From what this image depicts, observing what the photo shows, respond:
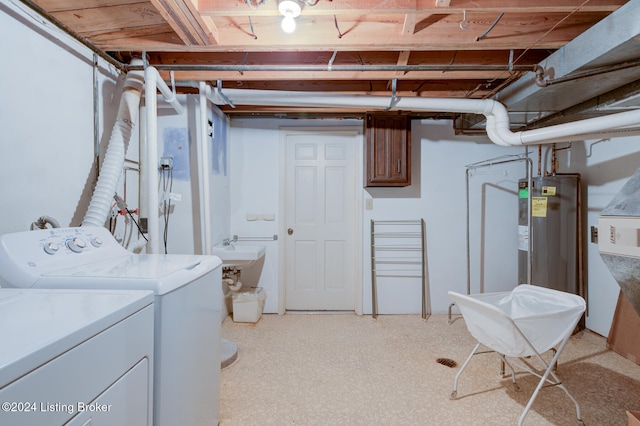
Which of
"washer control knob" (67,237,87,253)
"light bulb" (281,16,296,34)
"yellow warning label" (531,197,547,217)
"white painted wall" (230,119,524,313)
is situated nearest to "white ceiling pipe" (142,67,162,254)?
"washer control knob" (67,237,87,253)

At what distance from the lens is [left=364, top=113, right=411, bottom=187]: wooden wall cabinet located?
9.96 ft

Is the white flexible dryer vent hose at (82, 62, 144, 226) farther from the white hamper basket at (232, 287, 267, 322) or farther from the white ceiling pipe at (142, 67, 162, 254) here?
the white hamper basket at (232, 287, 267, 322)

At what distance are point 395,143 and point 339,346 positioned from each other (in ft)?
6.62

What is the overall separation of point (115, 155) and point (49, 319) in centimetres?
137

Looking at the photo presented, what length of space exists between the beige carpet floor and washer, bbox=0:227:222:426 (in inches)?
20.9

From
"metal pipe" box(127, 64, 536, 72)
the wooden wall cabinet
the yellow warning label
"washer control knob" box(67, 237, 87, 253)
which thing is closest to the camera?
"washer control knob" box(67, 237, 87, 253)

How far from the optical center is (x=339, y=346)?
8.39ft

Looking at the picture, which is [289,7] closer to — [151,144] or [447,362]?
[151,144]

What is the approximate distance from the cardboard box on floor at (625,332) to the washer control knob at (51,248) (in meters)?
3.61

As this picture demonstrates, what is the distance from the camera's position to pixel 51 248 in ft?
4.09

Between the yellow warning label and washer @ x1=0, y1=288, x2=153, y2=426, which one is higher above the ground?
the yellow warning label

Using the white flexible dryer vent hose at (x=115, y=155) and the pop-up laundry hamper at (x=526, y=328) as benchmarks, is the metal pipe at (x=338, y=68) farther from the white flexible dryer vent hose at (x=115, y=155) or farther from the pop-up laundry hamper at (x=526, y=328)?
the pop-up laundry hamper at (x=526, y=328)

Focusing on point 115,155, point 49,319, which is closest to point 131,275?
point 49,319

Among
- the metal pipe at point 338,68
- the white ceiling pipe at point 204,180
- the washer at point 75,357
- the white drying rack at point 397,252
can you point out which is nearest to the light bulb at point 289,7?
the metal pipe at point 338,68
